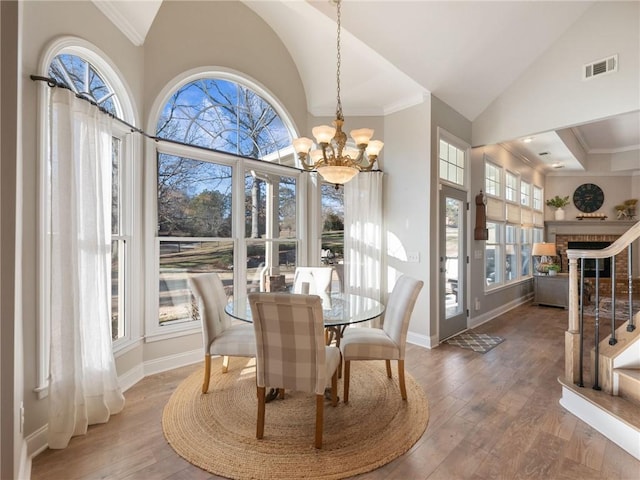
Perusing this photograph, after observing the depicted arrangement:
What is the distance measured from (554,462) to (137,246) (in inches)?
134

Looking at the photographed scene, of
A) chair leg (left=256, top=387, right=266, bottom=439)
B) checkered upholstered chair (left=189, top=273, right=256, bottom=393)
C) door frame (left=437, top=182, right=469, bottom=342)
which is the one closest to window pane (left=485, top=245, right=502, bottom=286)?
door frame (left=437, top=182, right=469, bottom=342)

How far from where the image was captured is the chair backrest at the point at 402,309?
7.76 feet

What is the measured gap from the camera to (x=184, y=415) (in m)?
2.22

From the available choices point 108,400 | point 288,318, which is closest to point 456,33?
point 288,318

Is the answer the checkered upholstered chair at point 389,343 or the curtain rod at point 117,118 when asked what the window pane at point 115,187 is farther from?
the checkered upholstered chair at point 389,343

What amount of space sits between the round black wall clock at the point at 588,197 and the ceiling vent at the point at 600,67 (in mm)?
5228

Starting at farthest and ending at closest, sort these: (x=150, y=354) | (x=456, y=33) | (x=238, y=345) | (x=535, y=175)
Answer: (x=535, y=175), (x=456, y=33), (x=150, y=354), (x=238, y=345)

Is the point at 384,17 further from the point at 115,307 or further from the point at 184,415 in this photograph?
the point at 184,415

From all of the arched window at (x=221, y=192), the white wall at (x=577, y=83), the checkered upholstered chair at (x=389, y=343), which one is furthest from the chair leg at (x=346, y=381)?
the white wall at (x=577, y=83)

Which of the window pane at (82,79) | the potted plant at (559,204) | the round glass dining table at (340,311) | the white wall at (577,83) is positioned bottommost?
the round glass dining table at (340,311)

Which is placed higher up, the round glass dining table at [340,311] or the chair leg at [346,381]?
the round glass dining table at [340,311]

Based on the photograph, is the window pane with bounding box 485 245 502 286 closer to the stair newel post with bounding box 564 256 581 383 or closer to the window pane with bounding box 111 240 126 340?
the stair newel post with bounding box 564 256 581 383

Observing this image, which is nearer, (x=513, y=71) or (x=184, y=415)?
(x=184, y=415)

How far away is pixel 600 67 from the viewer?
3434mm
